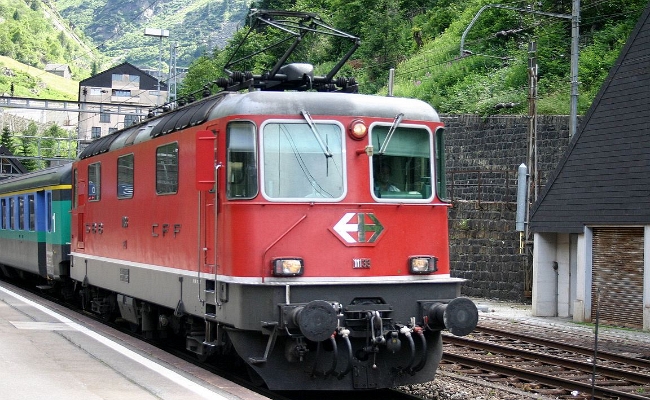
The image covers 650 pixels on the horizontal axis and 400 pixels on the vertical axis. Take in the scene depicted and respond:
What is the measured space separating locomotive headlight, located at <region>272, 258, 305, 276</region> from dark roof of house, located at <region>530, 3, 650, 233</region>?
11.9 metres

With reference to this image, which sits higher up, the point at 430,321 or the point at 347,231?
the point at 347,231

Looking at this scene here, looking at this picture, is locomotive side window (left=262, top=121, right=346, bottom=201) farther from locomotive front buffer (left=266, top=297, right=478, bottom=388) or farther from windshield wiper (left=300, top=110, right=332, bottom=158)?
locomotive front buffer (left=266, top=297, right=478, bottom=388)

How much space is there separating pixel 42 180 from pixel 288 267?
14.0m

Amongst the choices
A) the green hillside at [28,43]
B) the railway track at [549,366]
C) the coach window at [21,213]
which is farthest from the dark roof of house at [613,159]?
the green hillside at [28,43]

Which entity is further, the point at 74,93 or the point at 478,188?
the point at 74,93

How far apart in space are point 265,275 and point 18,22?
19685 cm

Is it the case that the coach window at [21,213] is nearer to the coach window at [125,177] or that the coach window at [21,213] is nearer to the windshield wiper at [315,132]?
the coach window at [125,177]

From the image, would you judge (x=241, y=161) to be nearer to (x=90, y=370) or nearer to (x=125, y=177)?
(x=90, y=370)

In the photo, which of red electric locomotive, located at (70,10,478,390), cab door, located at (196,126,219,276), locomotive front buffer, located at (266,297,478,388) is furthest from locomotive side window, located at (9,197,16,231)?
locomotive front buffer, located at (266,297,478,388)

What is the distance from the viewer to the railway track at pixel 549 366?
12109 millimetres

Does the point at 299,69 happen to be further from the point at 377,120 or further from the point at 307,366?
the point at 307,366

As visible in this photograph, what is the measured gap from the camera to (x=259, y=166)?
10.2 metres

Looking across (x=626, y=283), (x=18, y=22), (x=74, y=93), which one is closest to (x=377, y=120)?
(x=626, y=283)

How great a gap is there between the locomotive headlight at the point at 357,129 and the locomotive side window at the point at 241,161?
3.44 ft
